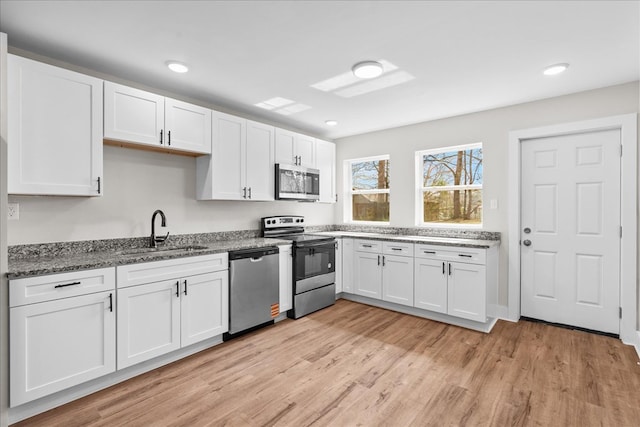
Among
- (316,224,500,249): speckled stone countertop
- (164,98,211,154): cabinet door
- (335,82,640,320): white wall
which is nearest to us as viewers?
(164,98,211,154): cabinet door

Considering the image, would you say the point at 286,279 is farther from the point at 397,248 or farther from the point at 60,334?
the point at 60,334

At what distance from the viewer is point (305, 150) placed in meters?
4.27

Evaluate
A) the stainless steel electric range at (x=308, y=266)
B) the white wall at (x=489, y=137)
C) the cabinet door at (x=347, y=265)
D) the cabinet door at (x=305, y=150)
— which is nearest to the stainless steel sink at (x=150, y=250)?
the stainless steel electric range at (x=308, y=266)

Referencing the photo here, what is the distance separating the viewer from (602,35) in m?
2.11

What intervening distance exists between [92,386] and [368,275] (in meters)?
2.97

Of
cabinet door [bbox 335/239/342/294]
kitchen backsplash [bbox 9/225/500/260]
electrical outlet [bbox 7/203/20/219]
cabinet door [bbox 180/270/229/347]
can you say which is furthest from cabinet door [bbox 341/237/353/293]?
electrical outlet [bbox 7/203/20/219]

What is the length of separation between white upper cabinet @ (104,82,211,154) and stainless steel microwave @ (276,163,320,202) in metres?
0.99

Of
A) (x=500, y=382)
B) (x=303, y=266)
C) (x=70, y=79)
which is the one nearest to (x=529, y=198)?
(x=500, y=382)

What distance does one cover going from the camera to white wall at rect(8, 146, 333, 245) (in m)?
2.37

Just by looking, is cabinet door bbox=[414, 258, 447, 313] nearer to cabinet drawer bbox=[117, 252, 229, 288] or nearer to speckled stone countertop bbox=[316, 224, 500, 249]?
speckled stone countertop bbox=[316, 224, 500, 249]

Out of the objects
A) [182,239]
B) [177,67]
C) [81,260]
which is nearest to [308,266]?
[182,239]

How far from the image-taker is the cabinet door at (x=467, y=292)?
125 inches

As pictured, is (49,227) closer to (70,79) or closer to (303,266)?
(70,79)

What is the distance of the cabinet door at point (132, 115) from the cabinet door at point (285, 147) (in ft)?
4.63
